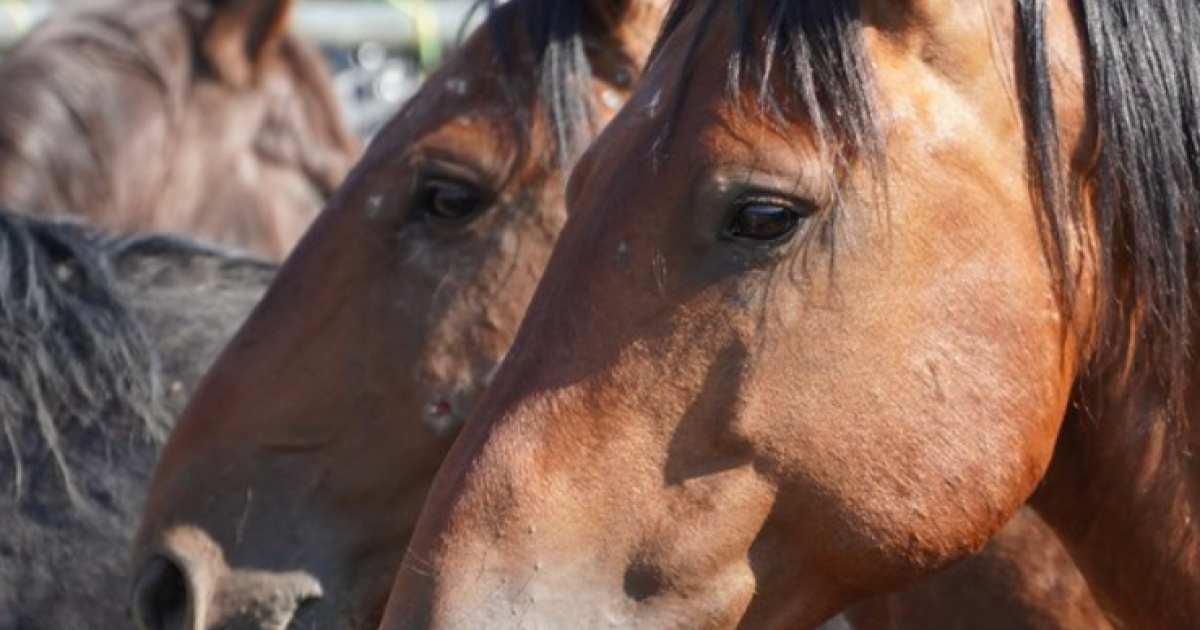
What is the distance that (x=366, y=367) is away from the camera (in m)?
2.73

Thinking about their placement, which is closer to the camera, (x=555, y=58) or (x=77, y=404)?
(x=555, y=58)

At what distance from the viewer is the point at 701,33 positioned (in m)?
2.08

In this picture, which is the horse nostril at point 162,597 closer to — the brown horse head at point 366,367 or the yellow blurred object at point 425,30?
the brown horse head at point 366,367

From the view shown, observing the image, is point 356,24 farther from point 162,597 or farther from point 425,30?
point 162,597

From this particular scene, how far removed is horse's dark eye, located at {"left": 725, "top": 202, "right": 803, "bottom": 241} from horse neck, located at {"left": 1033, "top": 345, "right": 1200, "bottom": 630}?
387mm

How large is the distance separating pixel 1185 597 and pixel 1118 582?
73mm

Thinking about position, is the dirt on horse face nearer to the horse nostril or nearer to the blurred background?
the horse nostril

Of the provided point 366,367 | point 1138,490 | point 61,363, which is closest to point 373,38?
point 61,363

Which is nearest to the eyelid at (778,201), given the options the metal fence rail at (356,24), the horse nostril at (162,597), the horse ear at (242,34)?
the horse nostril at (162,597)

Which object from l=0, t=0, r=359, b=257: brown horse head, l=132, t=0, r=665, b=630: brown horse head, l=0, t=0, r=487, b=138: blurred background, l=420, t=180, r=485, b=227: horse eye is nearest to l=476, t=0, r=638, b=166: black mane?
l=132, t=0, r=665, b=630: brown horse head

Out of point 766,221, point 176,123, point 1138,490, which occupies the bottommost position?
point 176,123

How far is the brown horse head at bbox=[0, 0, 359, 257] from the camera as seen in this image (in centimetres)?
525

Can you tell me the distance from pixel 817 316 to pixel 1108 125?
0.37m

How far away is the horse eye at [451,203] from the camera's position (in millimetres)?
2779
